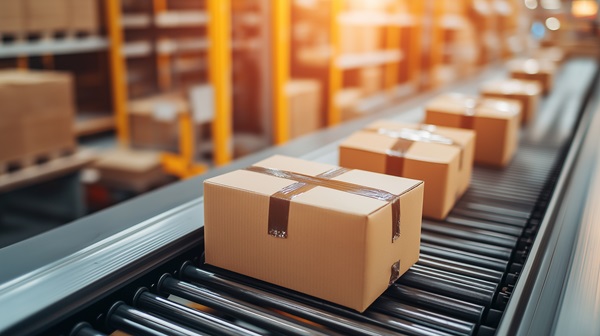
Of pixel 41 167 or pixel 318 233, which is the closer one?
pixel 318 233

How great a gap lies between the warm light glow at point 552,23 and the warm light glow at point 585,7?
1.97ft

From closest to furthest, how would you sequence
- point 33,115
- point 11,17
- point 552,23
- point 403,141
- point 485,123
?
point 403,141, point 485,123, point 33,115, point 11,17, point 552,23

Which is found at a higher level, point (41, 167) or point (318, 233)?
point (318, 233)

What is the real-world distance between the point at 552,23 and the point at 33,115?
9124 millimetres

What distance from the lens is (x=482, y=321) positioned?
137 cm

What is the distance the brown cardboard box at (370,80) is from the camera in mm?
6900

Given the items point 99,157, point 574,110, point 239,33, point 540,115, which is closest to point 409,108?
point 540,115

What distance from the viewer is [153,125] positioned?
184 inches

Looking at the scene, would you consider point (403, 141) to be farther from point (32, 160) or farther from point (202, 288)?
point (32, 160)

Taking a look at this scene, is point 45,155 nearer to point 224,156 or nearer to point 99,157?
point 99,157

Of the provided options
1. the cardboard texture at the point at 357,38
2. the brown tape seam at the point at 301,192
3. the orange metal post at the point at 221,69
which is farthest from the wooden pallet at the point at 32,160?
the cardboard texture at the point at 357,38

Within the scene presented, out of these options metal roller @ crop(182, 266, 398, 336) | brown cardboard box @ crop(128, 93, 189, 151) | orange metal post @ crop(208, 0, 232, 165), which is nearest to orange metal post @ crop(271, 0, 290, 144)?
orange metal post @ crop(208, 0, 232, 165)

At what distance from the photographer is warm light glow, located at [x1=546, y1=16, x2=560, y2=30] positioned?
30.4 feet

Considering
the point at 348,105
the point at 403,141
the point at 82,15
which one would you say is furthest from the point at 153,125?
the point at 403,141
